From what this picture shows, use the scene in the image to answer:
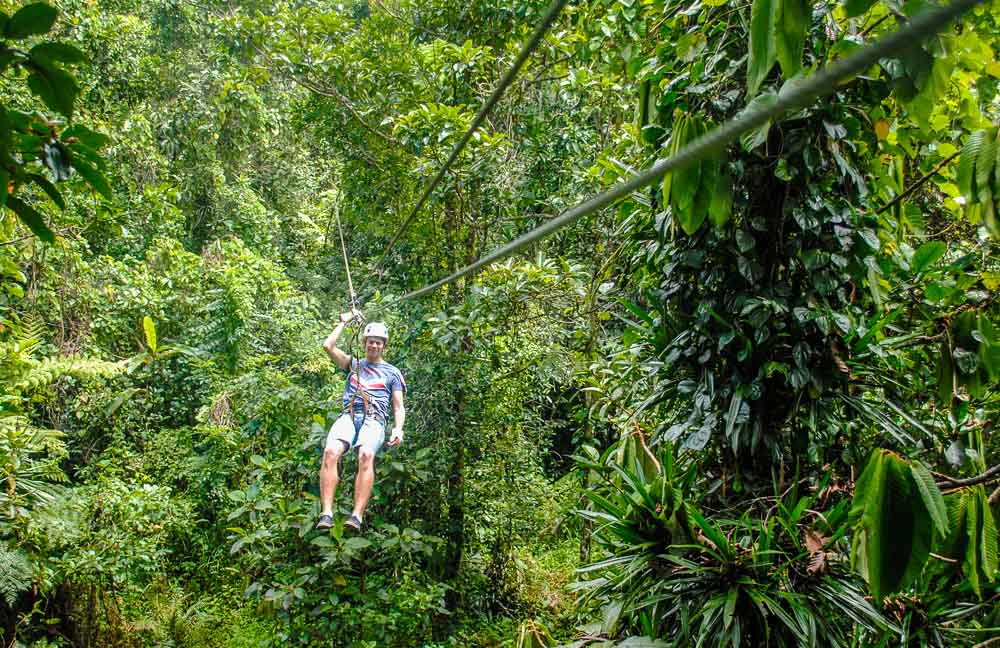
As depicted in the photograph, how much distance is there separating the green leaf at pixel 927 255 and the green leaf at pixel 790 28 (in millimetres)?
1522

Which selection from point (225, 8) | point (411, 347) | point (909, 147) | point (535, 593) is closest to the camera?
point (909, 147)

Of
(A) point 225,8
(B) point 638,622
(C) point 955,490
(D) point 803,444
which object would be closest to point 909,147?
(D) point 803,444

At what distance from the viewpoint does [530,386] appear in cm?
567

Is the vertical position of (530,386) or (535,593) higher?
(530,386)

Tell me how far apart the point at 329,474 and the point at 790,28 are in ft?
12.5

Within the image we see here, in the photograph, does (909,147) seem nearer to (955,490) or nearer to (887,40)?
(955,490)

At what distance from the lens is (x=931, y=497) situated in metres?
1.26

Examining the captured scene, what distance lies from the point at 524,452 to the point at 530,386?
52 centimetres

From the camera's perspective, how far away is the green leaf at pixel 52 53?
1.22m

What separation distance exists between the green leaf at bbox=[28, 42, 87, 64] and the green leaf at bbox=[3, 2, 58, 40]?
0.04m

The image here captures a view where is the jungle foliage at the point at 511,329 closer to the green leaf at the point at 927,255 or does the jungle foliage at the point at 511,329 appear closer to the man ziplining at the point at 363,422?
the green leaf at the point at 927,255

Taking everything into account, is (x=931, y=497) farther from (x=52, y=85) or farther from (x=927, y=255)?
(x=52, y=85)

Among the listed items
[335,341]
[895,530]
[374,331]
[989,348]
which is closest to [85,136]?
[895,530]

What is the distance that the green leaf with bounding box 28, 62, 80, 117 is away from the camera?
4.11 feet
